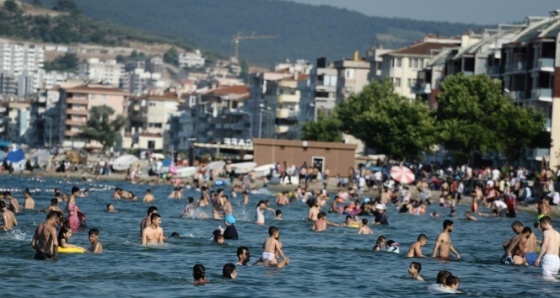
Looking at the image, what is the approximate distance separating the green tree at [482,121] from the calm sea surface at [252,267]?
108 ft

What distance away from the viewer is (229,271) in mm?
32312

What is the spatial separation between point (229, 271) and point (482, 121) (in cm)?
5817

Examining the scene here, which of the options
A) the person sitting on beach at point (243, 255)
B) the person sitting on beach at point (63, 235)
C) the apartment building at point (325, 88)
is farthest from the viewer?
the apartment building at point (325, 88)

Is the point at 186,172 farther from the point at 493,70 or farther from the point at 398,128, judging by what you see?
the point at 493,70

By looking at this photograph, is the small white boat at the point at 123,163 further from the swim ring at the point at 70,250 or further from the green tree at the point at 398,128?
the swim ring at the point at 70,250

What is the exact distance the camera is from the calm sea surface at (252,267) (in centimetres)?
3219

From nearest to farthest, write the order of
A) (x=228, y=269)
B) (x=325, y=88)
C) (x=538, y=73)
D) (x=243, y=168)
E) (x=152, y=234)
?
(x=228, y=269)
(x=152, y=234)
(x=538, y=73)
(x=243, y=168)
(x=325, y=88)

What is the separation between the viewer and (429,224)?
5891 centimetres

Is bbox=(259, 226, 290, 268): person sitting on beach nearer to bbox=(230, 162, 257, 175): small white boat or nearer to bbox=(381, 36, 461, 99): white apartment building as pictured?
bbox=(230, 162, 257, 175): small white boat

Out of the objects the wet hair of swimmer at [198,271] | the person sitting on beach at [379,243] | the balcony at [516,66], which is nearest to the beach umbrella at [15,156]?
the balcony at [516,66]

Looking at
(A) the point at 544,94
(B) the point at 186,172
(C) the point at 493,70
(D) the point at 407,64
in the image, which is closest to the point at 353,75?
(D) the point at 407,64

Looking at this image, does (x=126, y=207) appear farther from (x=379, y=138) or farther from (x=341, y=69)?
(x=341, y=69)

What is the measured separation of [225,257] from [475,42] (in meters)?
86.9

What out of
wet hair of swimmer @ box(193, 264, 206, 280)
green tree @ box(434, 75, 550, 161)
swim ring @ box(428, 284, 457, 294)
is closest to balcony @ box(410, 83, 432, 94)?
green tree @ box(434, 75, 550, 161)
